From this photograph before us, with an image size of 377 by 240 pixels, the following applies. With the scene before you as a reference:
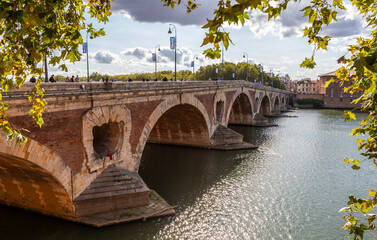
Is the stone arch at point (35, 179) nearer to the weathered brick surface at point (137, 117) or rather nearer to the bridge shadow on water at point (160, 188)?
the bridge shadow on water at point (160, 188)

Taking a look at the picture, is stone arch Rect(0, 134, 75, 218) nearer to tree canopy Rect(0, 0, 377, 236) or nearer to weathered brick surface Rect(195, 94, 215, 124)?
tree canopy Rect(0, 0, 377, 236)

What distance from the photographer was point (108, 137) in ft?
60.1

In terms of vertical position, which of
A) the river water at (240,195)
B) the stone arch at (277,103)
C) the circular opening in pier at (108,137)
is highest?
the stone arch at (277,103)

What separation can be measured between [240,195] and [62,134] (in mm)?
11449

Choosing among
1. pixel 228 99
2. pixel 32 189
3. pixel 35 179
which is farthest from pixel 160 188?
pixel 228 99

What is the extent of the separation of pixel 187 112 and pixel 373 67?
27.1 metres

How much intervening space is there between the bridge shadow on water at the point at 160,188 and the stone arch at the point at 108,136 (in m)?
3.22

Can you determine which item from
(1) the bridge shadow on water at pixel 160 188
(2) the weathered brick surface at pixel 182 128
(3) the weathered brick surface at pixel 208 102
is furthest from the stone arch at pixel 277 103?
(2) the weathered brick surface at pixel 182 128

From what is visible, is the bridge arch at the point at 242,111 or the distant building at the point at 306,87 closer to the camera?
the bridge arch at the point at 242,111

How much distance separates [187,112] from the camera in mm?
30297

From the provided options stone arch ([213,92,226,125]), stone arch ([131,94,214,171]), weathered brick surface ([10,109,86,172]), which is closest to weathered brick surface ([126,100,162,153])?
stone arch ([131,94,214,171])

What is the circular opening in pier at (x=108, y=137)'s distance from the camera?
18109 millimetres

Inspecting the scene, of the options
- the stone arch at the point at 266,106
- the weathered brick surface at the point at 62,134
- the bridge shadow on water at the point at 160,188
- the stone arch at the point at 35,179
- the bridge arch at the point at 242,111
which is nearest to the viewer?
the stone arch at the point at 35,179

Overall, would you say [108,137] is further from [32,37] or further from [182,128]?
[182,128]
